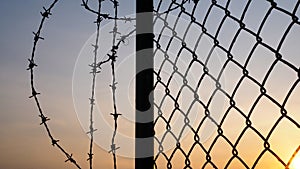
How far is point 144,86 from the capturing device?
2.23 meters

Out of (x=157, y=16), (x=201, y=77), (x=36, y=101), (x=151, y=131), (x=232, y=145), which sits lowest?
(x=232, y=145)

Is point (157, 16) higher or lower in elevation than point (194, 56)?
higher

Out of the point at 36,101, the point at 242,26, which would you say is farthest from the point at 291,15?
the point at 36,101

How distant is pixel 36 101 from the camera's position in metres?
2.64

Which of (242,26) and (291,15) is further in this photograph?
(242,26)

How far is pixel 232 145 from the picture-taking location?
6.30 feet

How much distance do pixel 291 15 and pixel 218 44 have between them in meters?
0.37

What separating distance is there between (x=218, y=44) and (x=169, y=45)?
0.29 metres

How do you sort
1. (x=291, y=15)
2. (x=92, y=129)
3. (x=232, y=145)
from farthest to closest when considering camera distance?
(x=92, y=129)
(x=232, y=145)
(x=291, y=15)

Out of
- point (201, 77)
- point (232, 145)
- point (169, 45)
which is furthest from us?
point (169, 45)

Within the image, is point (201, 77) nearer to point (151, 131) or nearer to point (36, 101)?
point (151, 131)

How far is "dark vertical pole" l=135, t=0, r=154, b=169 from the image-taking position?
218cm

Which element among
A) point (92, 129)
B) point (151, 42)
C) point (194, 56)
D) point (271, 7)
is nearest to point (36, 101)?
point (92, 129)

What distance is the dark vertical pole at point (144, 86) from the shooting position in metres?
2.18
